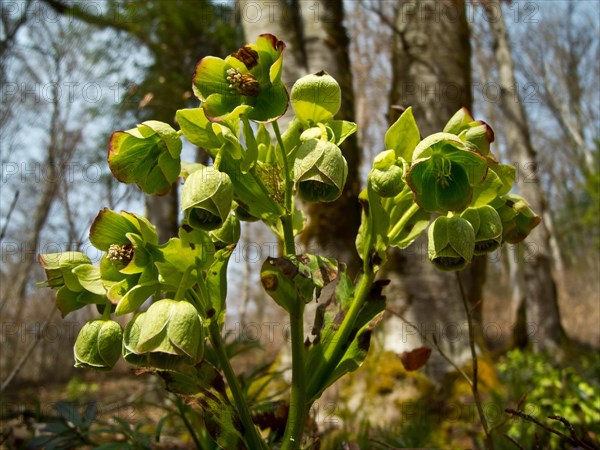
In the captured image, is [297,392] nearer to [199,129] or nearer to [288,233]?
[288,233]

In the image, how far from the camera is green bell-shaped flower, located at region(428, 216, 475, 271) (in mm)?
691

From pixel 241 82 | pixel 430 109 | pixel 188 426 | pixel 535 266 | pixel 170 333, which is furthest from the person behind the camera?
pixel 535 266

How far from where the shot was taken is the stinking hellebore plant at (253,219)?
2.19 ft

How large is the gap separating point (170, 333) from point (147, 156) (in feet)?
0.92

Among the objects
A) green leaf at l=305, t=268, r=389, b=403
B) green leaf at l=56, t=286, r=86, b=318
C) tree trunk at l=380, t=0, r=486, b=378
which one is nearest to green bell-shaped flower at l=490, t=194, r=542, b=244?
green leaf at l=305, t=268, r=389, b=403

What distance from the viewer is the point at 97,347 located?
70 centimetres

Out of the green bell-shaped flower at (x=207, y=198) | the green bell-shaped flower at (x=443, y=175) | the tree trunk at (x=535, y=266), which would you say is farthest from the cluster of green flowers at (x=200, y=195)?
the tree trunk at (x=535, y=266)

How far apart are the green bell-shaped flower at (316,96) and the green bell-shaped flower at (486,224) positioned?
0.85 ft

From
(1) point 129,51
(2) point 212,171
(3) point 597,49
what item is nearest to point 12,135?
(1) point 129,51

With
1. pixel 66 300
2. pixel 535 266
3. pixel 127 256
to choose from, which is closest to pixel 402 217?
pixel 127 256

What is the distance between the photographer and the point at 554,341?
538 centimetres

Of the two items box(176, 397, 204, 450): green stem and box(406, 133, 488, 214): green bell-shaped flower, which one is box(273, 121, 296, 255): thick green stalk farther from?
box(176, 397, 204, 450): green stem

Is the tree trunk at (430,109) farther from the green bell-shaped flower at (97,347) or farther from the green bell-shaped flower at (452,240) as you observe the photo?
the green bell-shaped flower at (97,347)

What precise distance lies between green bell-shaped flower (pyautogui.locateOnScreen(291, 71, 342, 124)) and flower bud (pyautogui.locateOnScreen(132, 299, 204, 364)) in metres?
0.35
